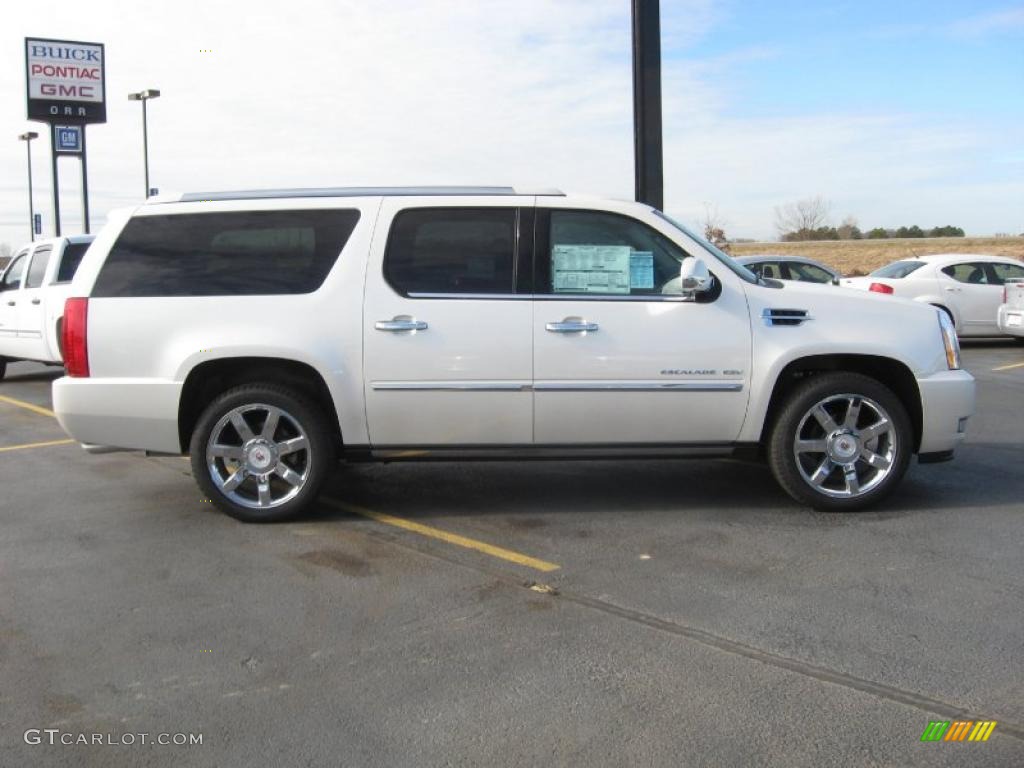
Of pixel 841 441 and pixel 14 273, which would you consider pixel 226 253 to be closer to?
pixel 841 441

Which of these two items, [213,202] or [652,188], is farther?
[652,188]

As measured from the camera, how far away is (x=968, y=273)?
15.8 meters

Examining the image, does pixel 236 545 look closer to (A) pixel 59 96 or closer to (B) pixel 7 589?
(B) pixel 7 589

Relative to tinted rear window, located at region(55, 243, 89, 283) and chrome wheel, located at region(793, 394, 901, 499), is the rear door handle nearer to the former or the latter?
chrome wheel, located at region(793, 394, 901, 499)

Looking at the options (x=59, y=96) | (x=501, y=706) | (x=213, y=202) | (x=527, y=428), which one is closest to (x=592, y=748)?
(x=501, y=706)

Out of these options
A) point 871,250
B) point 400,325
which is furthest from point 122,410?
point 871,250

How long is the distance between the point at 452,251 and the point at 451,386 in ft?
2.61

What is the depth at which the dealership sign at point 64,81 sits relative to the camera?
95.6ft

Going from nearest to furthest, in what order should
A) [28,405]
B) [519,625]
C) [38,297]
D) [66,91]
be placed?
[519,625]
[28,405]
[38,297]
[66,91]

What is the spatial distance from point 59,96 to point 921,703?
3159 centimetres

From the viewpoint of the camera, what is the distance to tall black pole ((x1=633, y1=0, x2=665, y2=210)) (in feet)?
34.8

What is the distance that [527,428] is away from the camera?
5656 millimetres

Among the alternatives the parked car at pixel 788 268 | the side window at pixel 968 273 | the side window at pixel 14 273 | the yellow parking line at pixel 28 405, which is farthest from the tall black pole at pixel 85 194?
the side window at pixel 968 273

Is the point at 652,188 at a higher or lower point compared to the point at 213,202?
higher
